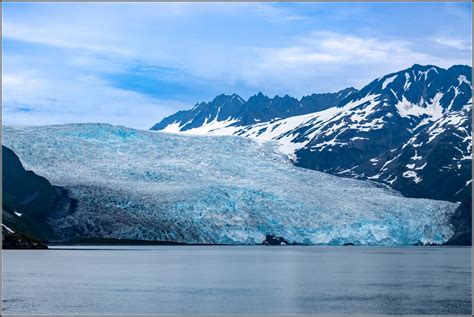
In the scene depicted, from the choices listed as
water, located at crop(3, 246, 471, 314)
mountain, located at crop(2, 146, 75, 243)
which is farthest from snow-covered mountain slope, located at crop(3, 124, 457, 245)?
water, located at crop(3, 246, 471, 314)

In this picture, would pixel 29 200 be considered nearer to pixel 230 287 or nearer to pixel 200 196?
pixel 200 196

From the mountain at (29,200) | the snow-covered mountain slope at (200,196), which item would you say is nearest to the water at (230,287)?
the snow-covered mountain slope at (200,196)

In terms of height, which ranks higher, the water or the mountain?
the water

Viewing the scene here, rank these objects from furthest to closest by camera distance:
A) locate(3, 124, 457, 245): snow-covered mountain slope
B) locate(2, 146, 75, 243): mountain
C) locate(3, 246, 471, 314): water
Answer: locate(2, 146, 75, 243): mountain → locate(3, 124, 457, 245): snow-covered mountain slope → locate(3, 246, 471, 314): water

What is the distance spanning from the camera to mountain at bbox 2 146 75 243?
82012mm

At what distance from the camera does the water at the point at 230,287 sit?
2908 cm

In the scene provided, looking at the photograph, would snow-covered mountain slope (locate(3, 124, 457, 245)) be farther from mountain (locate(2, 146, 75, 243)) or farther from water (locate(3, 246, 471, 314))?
water (locate(3, 246, 471, 314))

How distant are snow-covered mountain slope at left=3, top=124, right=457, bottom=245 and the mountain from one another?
4.79ft

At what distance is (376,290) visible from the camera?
36.2 metres

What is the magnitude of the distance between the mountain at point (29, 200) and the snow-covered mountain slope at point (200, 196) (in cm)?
146

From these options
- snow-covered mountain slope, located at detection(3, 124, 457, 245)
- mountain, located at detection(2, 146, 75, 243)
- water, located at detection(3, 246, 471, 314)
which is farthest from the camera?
mountain, located at detection(2, 146, 75, 243)

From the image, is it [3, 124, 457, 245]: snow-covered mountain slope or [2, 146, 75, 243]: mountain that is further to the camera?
[2, 146, 75, 243]: mountain

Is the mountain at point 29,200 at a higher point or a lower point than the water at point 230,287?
lower

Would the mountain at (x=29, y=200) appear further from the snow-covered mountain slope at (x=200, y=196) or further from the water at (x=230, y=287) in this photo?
the water at (x=230, y=287)
